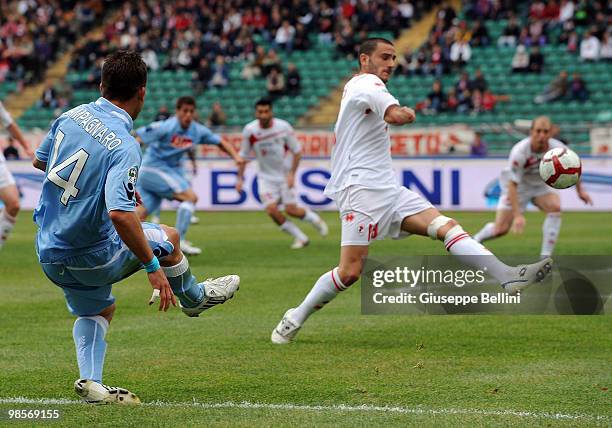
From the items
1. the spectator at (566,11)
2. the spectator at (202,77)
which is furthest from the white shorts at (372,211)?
the spectator at (202,77)

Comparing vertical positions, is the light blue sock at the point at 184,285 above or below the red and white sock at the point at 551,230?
above

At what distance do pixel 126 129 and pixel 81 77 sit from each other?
31.4 metres

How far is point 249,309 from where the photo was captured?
10531 mm

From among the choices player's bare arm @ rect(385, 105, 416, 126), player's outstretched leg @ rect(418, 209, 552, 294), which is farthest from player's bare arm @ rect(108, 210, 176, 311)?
player's outstretched leg @ rect(418, 209, 552, 294)

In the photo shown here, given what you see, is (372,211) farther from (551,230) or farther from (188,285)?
(551,230)

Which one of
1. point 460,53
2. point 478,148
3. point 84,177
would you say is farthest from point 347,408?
point 460,53

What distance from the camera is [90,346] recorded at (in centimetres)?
618

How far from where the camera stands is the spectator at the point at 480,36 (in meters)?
31.5

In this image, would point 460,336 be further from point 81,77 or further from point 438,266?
point 81,77

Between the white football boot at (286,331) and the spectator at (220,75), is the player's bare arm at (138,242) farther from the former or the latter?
the spectator at (220,75)

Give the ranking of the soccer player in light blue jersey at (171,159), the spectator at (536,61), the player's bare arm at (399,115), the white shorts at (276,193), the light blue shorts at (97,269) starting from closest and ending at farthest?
the light blue shorts at (97,269)
the player's bare arm at (399,115)
the soccer player in light blue jersey at (171,159)
the white shorts at (276,193)
the spectator at (536,61)

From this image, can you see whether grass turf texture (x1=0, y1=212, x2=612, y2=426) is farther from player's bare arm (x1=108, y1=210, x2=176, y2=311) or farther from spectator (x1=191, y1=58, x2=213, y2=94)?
spectator (x1=191, y1=58, x2=213, y2=94)

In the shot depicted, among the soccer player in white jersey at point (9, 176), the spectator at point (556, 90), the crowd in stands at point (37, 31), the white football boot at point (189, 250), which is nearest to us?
the soccer player in white jersey at point (9, 176)

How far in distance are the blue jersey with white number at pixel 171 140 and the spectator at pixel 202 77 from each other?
18.0 metres
